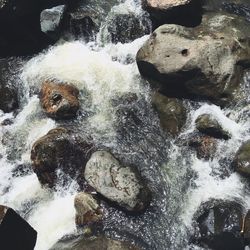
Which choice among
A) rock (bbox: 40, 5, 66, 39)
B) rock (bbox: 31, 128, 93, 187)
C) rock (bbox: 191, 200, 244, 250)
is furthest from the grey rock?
rock (bbox: 191, 200, 244, 250)

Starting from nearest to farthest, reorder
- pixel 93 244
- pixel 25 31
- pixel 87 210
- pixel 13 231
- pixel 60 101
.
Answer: pixel 13 231, pixel 93 244, pixel 87 210, pixel 60 101, pixel 25 31

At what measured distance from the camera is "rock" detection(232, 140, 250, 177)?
8.19 metres

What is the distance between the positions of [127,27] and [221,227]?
211 inches

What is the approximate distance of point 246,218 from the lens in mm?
7621

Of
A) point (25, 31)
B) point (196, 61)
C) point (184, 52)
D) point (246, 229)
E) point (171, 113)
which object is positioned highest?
point (25, 31)

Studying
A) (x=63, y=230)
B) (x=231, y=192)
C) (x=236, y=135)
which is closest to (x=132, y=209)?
(x=63, y=230)

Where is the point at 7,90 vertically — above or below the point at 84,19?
below

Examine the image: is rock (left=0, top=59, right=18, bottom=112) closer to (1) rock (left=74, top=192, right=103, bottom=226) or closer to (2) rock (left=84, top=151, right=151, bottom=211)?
(2) rock (left=84, top=151, right=151, bottom=211)

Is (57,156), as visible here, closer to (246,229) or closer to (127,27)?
(246,229)

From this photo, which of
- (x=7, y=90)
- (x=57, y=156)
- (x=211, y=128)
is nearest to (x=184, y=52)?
(x=211, y=128)

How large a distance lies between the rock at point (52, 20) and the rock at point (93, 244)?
542 cm

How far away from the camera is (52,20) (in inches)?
433

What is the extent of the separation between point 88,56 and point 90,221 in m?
4.41

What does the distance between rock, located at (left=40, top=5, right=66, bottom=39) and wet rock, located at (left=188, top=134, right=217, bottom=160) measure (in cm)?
447
